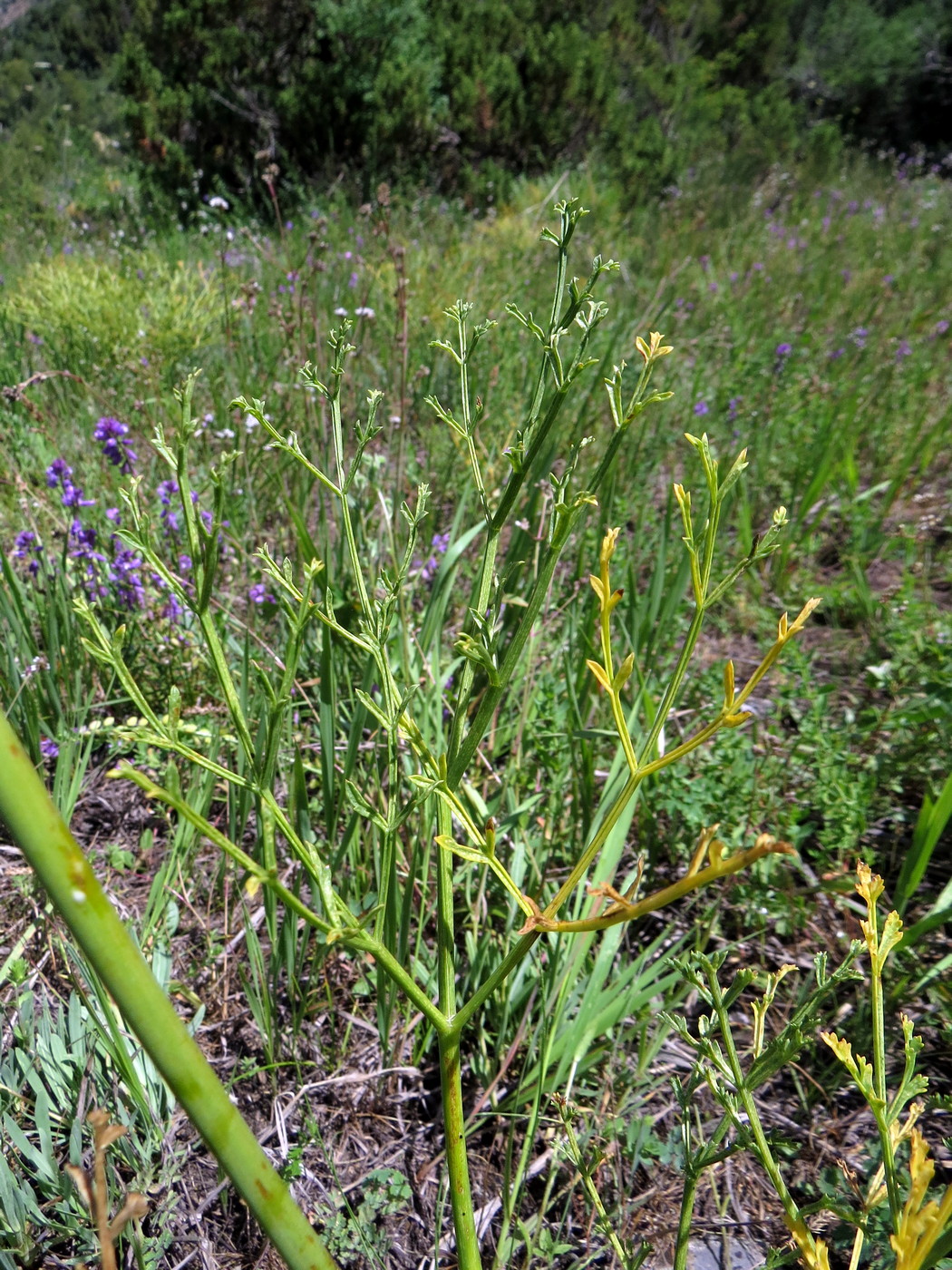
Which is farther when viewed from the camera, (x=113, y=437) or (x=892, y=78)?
(x=892, y=78)

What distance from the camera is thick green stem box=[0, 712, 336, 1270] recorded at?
38cm

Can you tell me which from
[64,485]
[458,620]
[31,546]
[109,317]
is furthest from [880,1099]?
[109,317]

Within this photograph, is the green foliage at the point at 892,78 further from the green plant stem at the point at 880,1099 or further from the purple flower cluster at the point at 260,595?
the green plant stem at the point at 880,1099

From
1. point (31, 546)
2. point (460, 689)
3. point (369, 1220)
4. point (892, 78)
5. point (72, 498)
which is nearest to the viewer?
point (460, 689)

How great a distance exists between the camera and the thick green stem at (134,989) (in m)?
0.38

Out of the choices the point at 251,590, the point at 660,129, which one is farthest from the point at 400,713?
the point at 660,129

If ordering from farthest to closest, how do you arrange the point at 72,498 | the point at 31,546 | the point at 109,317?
1. the point at 109,317
2. the point at 72,498
3. the point at 31,546

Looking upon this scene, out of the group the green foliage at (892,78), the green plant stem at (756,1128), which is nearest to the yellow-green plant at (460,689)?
the green plant stem at (756,1128)

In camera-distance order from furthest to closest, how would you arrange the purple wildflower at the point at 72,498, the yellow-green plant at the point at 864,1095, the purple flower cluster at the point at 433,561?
the purple flower cluster at the point at 433,561
the purple wildflower at the point at 72,498
the yellow-green plant at the point at 864,1095

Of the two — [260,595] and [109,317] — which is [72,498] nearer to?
[260,595]

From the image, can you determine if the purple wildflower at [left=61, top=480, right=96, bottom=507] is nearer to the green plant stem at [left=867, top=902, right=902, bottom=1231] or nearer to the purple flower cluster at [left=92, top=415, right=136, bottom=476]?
the purple flower cluster at [left=92, top=415, right=136, bottom=476]

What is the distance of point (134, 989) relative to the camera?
0.41 m

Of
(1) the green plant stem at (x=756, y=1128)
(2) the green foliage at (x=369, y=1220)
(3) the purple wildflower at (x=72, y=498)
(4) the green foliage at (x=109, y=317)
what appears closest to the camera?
(1) the green plant stem at (x=756, y=1128)

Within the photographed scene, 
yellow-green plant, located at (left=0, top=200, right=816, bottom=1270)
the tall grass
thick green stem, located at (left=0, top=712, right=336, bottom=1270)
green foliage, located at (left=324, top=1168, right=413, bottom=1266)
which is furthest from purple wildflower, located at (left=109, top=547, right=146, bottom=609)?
thick green stem, located at (left=0, top=712, right=336, bottom=1270)
